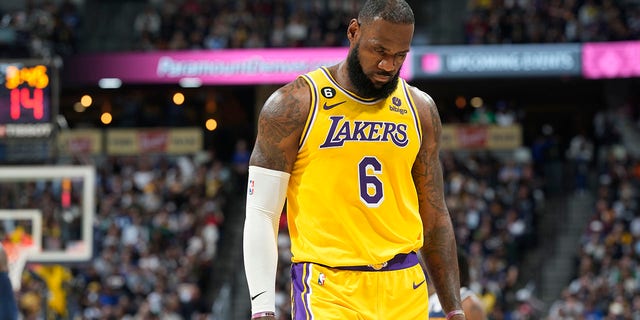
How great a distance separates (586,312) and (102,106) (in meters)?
15.0

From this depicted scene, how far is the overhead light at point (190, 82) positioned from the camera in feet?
88.4

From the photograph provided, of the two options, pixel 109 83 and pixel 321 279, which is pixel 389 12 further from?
pixel 109 83

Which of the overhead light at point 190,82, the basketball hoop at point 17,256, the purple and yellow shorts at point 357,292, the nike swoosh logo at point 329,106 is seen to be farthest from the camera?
the overhead light at point 190,82

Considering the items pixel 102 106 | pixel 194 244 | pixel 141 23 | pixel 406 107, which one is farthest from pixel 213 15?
pixel 406 107

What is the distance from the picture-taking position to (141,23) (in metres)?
28.0

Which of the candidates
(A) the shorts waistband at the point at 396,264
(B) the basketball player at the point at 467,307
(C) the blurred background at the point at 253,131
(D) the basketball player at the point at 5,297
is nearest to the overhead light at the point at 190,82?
(C) the blurred background at the point at 253,131

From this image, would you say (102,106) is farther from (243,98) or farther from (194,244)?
(194,244)

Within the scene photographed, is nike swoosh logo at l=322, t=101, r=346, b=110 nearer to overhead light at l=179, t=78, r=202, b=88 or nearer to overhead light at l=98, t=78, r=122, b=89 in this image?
overhead light at l=179, t=78, r=202, b=88

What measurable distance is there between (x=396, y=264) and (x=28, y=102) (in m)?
→ 11.6

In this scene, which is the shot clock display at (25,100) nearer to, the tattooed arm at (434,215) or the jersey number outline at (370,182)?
the tattooed arm at (434,215)

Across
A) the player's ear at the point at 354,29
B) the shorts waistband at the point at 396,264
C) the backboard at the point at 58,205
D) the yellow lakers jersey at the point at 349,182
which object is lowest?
the backboard at the point at 58,205

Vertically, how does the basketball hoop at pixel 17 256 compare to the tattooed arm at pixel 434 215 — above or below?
below

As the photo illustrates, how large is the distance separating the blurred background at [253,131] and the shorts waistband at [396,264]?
1595 cm

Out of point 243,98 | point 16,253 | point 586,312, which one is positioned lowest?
point 586,312
